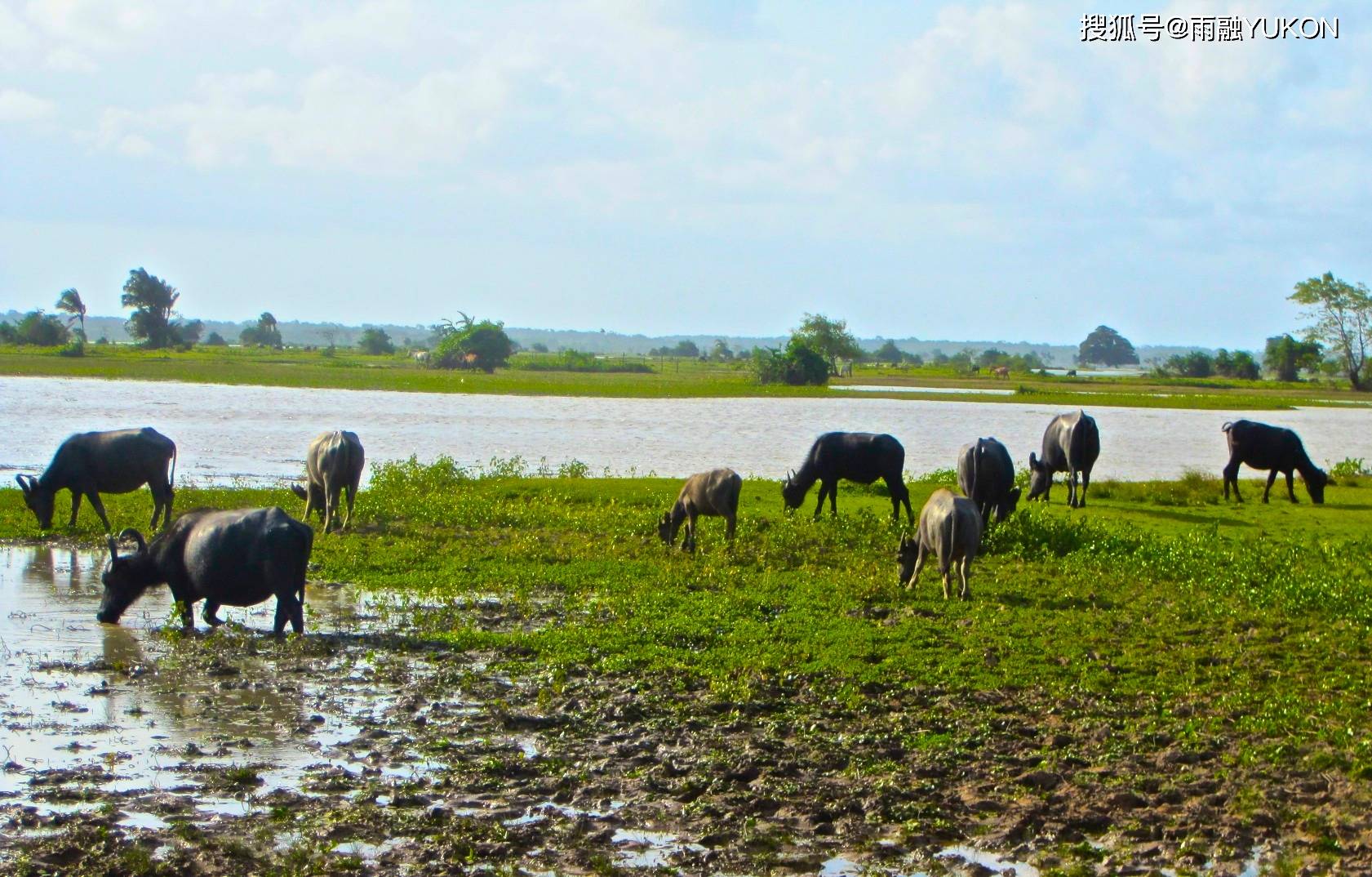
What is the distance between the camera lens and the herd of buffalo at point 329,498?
1105 cm

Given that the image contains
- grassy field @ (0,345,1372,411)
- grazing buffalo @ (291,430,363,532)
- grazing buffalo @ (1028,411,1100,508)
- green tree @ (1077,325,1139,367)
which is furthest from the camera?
green tree @ (1077,325,1139,367)

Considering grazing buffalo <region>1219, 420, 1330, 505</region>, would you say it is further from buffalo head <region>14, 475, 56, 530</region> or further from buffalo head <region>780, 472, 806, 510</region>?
buffalo head <region>14, 475, 56, 530</region>

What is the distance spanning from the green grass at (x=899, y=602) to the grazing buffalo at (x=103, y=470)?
45 cm

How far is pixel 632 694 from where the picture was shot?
9211 millimetres

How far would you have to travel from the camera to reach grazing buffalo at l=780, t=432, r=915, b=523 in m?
18.6

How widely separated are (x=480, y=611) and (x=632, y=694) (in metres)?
3.31

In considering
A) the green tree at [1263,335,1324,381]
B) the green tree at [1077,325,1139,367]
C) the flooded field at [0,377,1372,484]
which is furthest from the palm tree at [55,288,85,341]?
the green tree at [1077,325,1139,367]

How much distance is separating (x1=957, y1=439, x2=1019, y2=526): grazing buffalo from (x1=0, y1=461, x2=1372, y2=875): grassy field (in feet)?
1.00

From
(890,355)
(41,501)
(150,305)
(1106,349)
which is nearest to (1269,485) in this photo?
(41,501)

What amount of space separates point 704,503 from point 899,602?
3733 mm

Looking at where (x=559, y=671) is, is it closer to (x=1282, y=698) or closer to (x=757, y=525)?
(x=1282, y=698)

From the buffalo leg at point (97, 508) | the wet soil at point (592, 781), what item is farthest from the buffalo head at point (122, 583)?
the buffalo leg at point (97, 508)

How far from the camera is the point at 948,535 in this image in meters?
12.3

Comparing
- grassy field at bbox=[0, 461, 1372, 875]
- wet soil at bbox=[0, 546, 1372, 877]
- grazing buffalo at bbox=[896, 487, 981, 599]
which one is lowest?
wet soil at bbox=[0, 546, 1372, 877]
